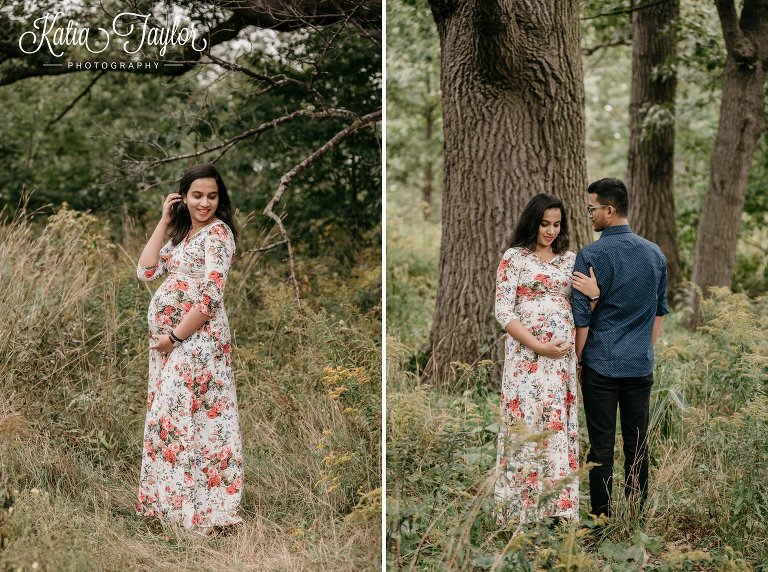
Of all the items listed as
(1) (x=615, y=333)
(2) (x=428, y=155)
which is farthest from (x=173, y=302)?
(2) (x=428, y=155)

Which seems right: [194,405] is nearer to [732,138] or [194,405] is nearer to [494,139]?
[494,139]

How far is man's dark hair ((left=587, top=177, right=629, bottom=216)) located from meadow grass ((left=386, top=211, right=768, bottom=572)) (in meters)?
1.26

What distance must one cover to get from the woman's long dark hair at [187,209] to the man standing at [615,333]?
209 centimetres

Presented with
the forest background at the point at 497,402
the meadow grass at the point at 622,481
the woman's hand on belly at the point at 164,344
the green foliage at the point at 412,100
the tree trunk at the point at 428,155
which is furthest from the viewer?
the tree trunk at the point at 428,155

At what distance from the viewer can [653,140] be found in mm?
9539

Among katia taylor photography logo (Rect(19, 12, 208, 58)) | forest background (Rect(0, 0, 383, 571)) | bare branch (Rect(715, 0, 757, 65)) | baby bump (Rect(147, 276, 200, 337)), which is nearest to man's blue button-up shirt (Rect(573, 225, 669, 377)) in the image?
forest background (Rect(0, 0, 383, 571))

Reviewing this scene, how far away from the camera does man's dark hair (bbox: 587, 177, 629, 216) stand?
3578mm

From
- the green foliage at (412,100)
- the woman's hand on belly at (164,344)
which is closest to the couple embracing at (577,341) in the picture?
the woman's hand on belly at (164,344)

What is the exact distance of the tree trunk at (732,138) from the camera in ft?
26.4

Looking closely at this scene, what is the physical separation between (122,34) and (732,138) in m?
7.53

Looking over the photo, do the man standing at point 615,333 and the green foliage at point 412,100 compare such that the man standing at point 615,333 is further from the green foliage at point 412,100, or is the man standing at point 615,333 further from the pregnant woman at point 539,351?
the green foliage at point 412,100

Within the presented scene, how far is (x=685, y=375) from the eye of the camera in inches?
199

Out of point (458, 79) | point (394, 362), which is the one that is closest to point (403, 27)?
point (458, 79)

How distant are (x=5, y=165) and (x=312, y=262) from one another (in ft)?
17.8
